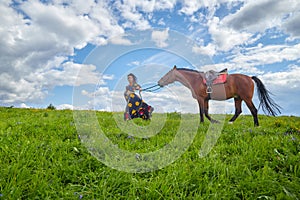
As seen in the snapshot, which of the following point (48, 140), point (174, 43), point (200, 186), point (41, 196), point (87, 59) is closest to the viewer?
point (41, 196)

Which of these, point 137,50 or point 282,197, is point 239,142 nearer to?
point 282,197

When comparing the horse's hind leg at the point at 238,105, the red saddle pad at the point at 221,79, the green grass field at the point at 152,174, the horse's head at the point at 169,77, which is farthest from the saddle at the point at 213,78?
the green grass field at the point at 152,174

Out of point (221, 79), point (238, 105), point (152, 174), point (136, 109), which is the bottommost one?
point (152, 174)

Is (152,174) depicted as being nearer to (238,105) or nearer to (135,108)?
(135,108)

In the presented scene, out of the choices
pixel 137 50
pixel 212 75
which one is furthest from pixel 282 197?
pixel 212 75

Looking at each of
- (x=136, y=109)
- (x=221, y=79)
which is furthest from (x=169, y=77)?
(x=221, y=79)

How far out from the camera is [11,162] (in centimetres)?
403

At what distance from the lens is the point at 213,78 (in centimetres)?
977

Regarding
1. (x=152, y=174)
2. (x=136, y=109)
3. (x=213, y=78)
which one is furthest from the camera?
(x=136, y=109)

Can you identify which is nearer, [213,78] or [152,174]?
[152,174]

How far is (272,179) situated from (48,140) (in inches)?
180

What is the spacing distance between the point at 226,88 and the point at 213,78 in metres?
0.73

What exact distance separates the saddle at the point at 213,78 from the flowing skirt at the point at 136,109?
2.63 meters

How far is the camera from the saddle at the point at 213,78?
32.0 ft
